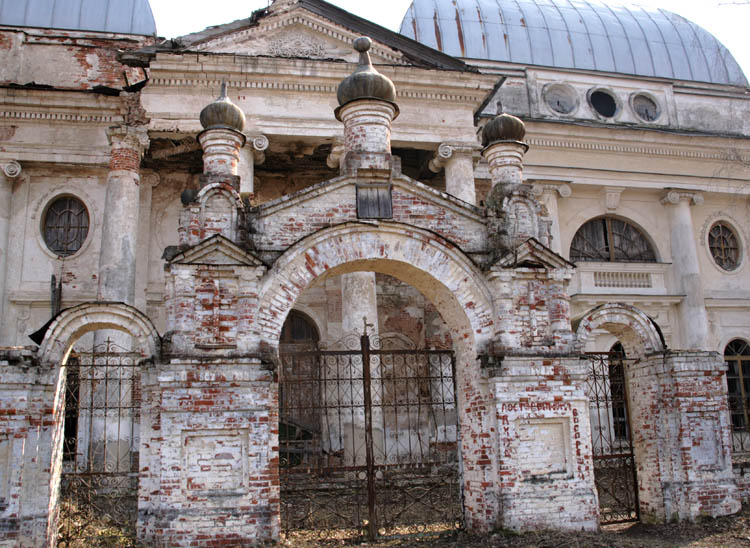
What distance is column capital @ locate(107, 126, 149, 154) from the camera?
14.2 meters

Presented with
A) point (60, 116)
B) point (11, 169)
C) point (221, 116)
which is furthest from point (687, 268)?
point (11, 169)

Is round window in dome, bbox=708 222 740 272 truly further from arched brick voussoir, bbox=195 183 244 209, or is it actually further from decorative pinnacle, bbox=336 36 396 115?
arched brick voussoir, bbox=195 183 244 209

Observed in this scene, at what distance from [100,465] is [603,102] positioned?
15661mm

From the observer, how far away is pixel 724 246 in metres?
19.4

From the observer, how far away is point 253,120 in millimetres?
14758

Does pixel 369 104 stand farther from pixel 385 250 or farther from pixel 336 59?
pixel 336 59

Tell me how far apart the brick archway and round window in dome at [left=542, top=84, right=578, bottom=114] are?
13073 mm

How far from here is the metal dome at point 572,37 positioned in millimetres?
20672

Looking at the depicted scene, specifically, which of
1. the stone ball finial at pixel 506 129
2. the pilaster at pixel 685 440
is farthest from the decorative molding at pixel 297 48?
the pilaster at pixel 685 440

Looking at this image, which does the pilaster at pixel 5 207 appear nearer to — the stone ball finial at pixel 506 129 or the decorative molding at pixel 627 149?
the stone ball finial at pixel 506 129

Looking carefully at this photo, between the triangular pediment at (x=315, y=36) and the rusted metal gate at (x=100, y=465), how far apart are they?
681 centimetres

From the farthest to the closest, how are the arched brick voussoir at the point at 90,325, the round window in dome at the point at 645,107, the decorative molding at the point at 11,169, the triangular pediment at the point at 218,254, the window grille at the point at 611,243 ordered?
the round window in dome at the point at 645,107, the window grille at the point at 611,243, the decorative molding at the point at 11,169, the triangular pediment at the point at 218,254, the arched brick voussoir at the point at 90,325

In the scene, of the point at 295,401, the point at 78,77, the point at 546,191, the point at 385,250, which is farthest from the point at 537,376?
the point at 78,77

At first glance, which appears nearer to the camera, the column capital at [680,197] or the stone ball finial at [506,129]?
the stone ball finial at [506,129]
